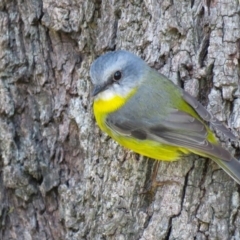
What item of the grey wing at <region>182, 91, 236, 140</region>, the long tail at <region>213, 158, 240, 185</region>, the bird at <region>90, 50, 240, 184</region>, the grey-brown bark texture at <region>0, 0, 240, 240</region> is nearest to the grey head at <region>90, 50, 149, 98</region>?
the bird at <region>90, 50, 240, 184</region>

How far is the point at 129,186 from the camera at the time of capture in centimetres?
411

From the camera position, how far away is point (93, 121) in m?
4.33

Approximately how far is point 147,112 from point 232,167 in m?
0.74

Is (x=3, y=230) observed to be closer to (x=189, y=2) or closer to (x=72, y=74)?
(x=72, y=74)

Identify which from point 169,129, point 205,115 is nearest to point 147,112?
point 169,129

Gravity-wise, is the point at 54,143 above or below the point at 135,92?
below

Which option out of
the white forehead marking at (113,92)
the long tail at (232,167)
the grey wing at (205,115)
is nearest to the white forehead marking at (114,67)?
the white forehead marking at (113,92)

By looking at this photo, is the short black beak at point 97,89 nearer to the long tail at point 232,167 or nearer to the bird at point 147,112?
the bird at point 147,112

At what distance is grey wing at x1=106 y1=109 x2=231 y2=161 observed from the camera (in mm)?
3956

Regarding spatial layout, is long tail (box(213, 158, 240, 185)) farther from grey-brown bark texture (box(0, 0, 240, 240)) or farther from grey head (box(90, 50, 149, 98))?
grey head (box(90, 50, 149, 98))

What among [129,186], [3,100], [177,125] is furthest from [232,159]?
[3,100]

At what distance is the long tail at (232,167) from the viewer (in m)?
3.77

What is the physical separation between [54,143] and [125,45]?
0.94m

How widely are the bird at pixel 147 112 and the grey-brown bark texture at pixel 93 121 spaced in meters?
0.10
